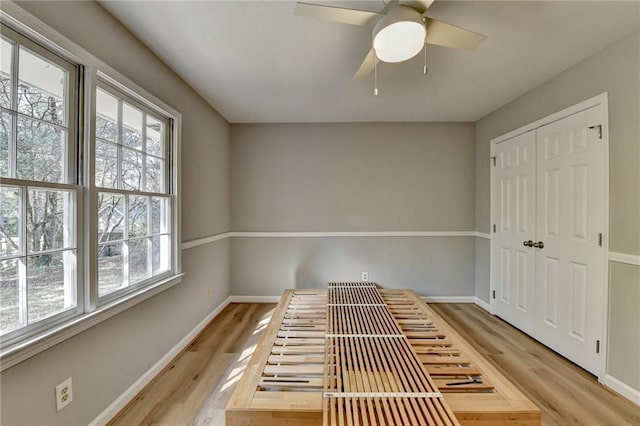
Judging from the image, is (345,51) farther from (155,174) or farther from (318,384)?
(318,384)

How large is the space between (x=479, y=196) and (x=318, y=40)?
9.63 feet

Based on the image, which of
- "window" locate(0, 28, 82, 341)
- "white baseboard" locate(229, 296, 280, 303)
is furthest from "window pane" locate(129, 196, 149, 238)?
"white baseboard" locate(229, 296, 280, 303)

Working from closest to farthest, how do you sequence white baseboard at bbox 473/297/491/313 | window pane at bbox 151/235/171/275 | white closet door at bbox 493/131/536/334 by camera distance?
1. window pane at bbox 151/235/171/275
2. white closet door at bbox 493/131/536/334
3. white baseboard at bbox 473/297/491/313

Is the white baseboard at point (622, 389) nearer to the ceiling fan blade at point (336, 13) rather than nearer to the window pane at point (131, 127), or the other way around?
the ceiling fan blade at point (336, 13)

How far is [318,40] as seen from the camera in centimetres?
198

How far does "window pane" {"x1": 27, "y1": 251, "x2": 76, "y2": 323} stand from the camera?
4.33 feet

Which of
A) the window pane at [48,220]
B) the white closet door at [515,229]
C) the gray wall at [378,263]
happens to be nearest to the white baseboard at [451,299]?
the gray wall at [378,263]

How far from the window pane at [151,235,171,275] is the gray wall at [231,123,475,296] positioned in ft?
5.15

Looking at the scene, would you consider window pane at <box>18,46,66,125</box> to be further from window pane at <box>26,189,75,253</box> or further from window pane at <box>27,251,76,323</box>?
window pane at <box>27,251,76,323</box>

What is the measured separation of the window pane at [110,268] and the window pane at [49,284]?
0.21 meters

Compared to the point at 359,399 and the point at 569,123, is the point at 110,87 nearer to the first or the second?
the point at 359,399

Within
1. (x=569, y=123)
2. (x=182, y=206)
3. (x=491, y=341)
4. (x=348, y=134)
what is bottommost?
(x=491, y=341)

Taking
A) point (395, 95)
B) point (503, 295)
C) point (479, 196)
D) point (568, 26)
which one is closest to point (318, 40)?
point (395, 95)

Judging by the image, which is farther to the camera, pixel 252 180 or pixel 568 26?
pixel 252 180
